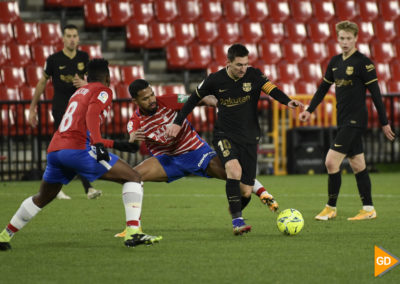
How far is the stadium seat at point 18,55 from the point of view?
589 inches

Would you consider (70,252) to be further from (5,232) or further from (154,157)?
(154,157)

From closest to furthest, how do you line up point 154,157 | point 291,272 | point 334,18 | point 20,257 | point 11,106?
point 291,272 < point 20,257 < point 154,157 < point 11,106 < point 334,18

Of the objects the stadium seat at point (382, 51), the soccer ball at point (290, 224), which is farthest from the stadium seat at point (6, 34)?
the soccer ball at point (290, 224)

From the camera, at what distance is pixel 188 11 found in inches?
675

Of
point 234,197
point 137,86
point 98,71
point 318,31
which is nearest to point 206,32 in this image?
point 318,31

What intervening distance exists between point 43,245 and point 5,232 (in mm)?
343

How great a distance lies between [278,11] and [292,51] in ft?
3.50

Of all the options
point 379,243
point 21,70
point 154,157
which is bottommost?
point 379,243

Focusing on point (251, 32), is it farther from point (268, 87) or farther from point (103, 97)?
point (103, 97)

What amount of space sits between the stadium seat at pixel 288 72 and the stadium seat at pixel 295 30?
80 cm

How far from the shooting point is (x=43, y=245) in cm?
596

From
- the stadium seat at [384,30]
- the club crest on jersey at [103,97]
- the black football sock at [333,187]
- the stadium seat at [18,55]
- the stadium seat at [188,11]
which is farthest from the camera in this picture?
the stadium seat at [384,30]

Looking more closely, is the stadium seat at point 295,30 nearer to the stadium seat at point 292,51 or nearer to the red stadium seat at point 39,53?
the stadium seat at point 292,51

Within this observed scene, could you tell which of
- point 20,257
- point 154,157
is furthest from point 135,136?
point 20,257
